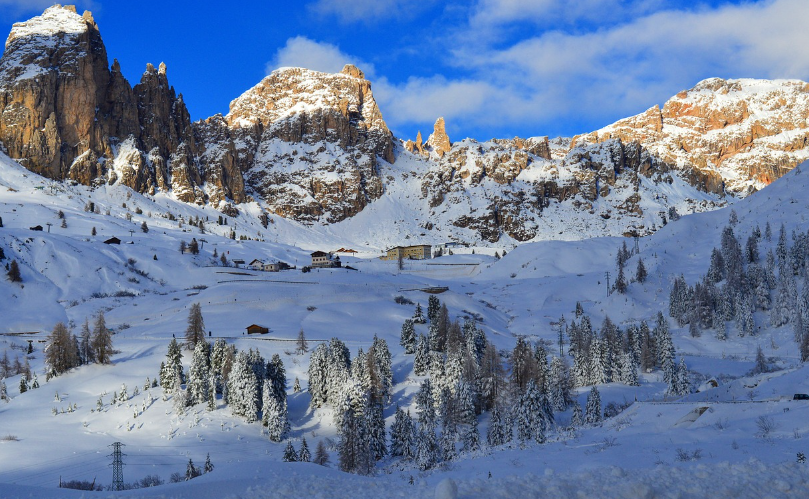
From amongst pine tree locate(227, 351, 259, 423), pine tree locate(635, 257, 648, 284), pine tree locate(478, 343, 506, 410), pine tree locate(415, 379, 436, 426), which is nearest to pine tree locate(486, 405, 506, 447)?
pine tree locate(415, 379, 436, 426)

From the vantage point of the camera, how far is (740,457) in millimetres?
19750

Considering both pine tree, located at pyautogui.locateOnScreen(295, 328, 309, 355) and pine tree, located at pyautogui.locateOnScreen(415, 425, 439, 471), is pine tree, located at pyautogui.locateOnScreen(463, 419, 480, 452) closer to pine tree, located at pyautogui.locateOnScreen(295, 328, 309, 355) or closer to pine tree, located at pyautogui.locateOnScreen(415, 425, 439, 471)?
pine tree, located at pyautogui.locateOnScreen(415, 425, 439, 471)

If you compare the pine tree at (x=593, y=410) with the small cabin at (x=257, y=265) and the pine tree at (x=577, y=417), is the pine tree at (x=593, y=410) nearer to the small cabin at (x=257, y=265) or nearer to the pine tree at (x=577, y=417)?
the pine tree at (x=577, y=417)

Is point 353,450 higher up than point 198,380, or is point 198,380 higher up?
point 198,380

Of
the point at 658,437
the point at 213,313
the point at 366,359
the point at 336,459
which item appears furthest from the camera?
the point at 213,313

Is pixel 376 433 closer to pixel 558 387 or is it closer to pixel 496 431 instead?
pixel 496 431

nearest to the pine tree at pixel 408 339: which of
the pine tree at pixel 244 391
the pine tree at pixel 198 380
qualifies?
the pine tree at pixel 244 391

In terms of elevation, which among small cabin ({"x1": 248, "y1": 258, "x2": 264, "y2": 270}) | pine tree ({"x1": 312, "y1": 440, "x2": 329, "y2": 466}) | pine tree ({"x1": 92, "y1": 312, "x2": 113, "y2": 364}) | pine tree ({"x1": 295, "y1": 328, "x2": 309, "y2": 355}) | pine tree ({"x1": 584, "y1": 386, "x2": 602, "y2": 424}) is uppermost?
small cabin ({"x1": 248, "y1": 258, "x2": 264, "y2": 270})

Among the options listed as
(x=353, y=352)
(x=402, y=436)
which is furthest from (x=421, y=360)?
(x=402, y=436)

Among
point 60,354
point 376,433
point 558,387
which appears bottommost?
point 376,433

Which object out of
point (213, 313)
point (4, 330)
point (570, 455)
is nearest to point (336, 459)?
point (570, 455)

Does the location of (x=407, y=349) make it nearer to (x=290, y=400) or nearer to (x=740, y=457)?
A: (x=290, y=400)

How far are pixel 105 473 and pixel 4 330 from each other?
66911 millimetres

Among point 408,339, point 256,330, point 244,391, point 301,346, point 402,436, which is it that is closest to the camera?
point 402,436
